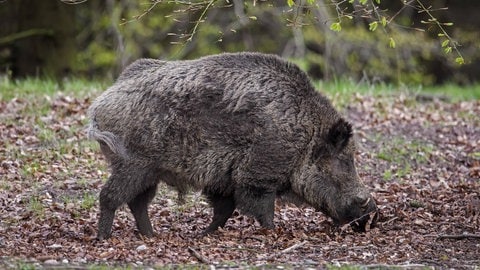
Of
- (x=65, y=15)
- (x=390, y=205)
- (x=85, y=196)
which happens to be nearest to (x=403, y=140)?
(x=390, y=205)

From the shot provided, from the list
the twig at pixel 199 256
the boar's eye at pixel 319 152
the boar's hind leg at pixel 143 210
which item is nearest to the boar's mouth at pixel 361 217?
the boar's eye at pixel 319 152

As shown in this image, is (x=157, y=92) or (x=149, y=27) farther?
(x=149, y=27)

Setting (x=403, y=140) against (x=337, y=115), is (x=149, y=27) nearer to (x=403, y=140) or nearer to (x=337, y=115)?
(x=403, y=140)

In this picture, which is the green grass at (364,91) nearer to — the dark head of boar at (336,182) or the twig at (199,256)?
the dark head of boar at (336,182)

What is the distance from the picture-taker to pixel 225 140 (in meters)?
8.75

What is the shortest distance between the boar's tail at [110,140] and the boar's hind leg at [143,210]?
57 cm

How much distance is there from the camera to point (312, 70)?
25547 mm

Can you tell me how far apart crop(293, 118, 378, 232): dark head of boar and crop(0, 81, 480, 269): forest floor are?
207 millimetres

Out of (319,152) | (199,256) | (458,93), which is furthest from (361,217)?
(458,93)

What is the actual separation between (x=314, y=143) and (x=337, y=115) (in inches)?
16.5

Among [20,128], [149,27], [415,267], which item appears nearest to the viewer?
[415,267]

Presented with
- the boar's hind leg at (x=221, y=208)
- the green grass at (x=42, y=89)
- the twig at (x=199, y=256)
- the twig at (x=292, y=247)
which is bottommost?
the green grass at (x=42, y=89)

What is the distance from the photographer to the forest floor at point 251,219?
7.51m

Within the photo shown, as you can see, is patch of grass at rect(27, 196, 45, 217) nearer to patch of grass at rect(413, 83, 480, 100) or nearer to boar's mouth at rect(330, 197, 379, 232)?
boar's mouth at rect(330, 197, 379, 232)
